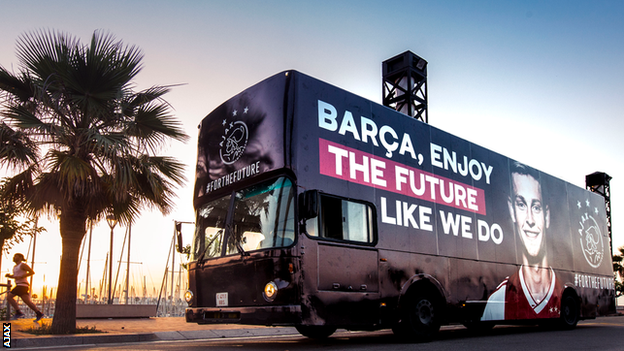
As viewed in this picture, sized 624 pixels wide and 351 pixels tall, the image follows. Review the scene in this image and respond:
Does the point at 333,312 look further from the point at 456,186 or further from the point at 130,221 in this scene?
the point at 130,221

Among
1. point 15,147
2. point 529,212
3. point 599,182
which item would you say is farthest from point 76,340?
point 599,182

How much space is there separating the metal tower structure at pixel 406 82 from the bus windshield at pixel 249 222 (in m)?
8.13

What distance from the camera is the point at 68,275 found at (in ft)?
33.8

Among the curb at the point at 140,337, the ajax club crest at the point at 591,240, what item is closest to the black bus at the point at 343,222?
the curb at the point at 140,337

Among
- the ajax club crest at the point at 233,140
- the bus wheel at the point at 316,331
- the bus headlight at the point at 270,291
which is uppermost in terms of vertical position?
the ajax club crest at the point at 233,140

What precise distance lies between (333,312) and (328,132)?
2503 millimetres

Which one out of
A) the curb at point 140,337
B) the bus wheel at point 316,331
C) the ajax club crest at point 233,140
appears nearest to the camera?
the ajax club crest at point 233,140

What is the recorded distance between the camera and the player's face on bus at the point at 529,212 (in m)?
10.5

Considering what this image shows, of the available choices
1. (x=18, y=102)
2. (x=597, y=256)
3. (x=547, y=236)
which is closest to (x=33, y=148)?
(x=18, y=102)

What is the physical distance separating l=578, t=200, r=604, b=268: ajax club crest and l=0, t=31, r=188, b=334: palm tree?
35.4ft

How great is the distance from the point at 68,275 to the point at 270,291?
20.2 feet

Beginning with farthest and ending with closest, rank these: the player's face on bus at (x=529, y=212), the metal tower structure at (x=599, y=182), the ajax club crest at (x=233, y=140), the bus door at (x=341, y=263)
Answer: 1. the metal tower structure at (x=599, y=182)
2. the player's face on bus at (x=529, y=212)
3. the ajax club crest at (x=233, y=140)
4. the bus door at (x=341, y=263)

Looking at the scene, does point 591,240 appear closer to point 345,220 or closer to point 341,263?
point 345,220

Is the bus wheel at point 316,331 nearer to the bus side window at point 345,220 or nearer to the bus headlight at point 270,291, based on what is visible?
the bus side window at point 345,220
